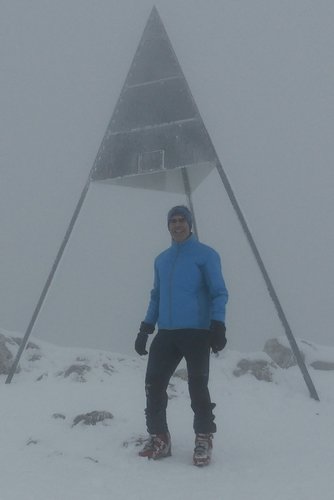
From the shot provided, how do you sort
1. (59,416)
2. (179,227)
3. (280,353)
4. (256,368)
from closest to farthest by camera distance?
(179,227) < (59,416) < (256,368) < (280,353)

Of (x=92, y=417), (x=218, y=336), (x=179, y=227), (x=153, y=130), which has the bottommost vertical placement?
(x=92, y=417)

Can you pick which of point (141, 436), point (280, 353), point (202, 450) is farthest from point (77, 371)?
point (280, 353)

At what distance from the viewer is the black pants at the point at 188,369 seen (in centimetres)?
377

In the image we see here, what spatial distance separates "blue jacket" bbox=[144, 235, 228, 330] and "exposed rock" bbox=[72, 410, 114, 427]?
3.78 feet

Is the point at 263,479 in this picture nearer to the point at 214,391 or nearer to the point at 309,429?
the point at 309,429

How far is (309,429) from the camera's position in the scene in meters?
4.60

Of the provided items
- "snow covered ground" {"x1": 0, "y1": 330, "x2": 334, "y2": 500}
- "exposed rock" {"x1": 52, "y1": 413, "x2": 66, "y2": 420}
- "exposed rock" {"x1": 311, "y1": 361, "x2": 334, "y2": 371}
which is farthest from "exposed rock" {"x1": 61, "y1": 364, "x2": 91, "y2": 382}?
"exposed rock" {"x1": 311, "y1": 361, "x2": 334, "y2": 371}

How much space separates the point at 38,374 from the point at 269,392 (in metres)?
2.74

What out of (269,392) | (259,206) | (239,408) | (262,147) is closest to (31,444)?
(239,408)

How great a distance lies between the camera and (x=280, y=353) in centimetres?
805

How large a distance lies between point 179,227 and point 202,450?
162 centimetres

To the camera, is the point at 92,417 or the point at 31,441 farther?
the point at 92,417

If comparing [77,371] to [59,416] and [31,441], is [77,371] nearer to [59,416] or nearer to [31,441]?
[59,416]

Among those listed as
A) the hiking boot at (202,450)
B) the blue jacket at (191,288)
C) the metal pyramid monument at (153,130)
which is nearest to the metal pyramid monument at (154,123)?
the metal pyramid monument at (153,130)
